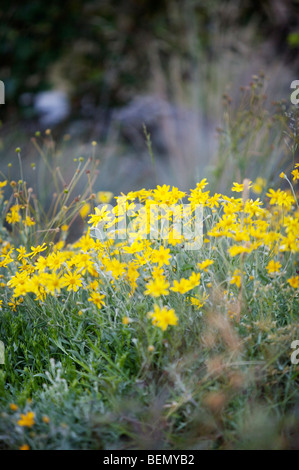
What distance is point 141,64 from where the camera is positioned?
5840 mm

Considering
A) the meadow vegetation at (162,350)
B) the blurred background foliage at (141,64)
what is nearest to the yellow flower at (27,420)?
the meadow vegetation at (162,350)

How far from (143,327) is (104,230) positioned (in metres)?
0.62

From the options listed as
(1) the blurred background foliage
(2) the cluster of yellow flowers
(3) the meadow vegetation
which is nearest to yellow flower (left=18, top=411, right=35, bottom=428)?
(3) the meadow vegetation

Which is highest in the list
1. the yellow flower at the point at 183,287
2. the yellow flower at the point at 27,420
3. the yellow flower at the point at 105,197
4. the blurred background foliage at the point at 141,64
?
the blurred background foliage at the point at 141,64

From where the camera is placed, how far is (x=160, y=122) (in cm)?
495

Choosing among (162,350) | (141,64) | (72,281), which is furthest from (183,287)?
(141,64)

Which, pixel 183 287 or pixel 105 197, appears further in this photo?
pixel 105 197

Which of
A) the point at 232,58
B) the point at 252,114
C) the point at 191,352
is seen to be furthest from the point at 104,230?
the point at 232,58

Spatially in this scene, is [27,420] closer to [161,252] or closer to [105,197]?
[161,252]

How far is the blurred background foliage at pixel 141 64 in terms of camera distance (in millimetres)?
4543

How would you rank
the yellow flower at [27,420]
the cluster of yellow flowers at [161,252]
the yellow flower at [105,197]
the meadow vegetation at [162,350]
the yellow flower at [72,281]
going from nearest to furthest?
the yellow flower at [27,420], the meadow vegetation at [162,350], the cluster of yellow flowers at [161,252], the yellow flower at [72,281], the yellow flower at [105,197]

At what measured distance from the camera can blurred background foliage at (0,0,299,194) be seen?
14.9 ft

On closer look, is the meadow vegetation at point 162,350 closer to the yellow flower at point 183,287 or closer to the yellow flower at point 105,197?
the yellow flower at point 183,287
